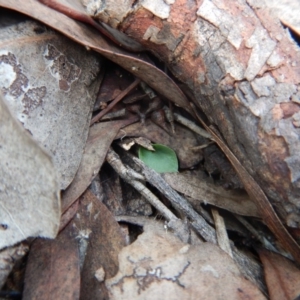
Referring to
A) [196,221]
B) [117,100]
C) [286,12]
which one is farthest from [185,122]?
[286,12]

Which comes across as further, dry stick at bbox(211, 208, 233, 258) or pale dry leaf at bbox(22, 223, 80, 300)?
dry stick at bbox(211, 208, 233, 258)

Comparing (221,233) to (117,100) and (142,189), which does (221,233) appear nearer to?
(142,189)

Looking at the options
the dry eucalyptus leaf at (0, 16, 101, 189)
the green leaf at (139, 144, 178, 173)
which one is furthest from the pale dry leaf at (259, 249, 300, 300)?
the dry eucalyptus leaf at (0, 16, 101, 189)

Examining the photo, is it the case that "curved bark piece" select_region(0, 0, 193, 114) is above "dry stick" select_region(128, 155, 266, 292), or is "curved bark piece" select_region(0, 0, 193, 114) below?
above

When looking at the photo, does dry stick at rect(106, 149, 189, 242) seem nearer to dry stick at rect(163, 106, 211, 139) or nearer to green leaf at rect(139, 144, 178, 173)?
green leaf at rect(139, 144, 178, 173)

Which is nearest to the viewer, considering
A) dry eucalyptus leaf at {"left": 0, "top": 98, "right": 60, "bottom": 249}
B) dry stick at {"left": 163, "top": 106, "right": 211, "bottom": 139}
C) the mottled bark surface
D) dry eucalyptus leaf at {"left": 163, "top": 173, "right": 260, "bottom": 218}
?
dry eucalyptus leaf at {"left": 0, "top": 98, "right": 60, "bottom": 249}

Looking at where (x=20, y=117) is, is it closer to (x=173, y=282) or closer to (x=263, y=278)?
(x=173, y=282)

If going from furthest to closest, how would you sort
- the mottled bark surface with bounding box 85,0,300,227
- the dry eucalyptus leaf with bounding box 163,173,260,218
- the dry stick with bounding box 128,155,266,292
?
the dry eucalyptus leaf with bounding box 163,173,260,218, the dry stick with bounding box 128,155,266,292, the mottled bark surface with bounding box 85,0,300,227

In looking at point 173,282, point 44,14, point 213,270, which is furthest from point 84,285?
point 44,14

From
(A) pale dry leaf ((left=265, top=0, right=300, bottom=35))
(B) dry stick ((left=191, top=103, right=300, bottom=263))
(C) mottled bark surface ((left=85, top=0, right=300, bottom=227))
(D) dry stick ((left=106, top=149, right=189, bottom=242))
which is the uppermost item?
(A) pale dry leaf ((left=265, top=0, right=300, bottom=35))
